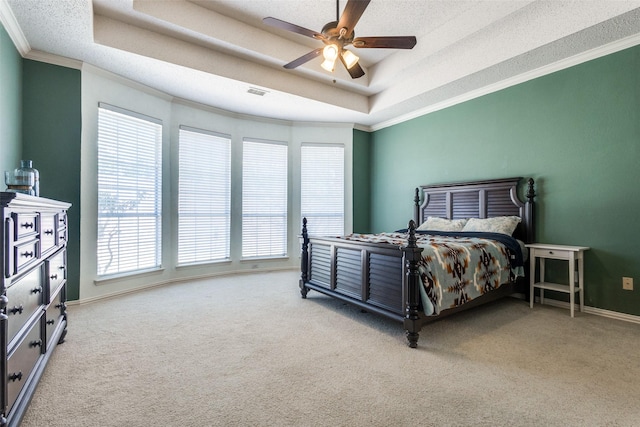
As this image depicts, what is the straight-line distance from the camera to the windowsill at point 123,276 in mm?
3707

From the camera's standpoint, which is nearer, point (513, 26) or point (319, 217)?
point (513, 26)

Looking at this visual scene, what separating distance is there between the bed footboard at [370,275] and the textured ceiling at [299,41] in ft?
7.72

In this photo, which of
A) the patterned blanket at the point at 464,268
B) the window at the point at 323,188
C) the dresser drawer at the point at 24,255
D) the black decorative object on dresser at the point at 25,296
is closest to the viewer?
the black decorative object on dresser at the point at 25,296

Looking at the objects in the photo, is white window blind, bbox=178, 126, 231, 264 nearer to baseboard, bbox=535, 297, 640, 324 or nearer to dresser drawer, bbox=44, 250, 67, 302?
dresser drawer, bbox=44, 250, 67, 302

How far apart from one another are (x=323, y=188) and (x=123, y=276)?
11.6 feet

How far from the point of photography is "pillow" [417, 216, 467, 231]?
166 inches

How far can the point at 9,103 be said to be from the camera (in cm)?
288

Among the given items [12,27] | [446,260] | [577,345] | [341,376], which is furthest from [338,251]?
[12,27]

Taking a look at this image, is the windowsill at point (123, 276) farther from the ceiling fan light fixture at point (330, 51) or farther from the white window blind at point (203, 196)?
the ceiling fan light fixture at point (330, 51)

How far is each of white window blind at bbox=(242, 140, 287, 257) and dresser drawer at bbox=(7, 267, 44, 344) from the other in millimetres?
3550

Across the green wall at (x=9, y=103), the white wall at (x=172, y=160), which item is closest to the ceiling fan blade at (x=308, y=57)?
the white wall at (x=172, y=160)

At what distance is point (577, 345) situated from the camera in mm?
2443

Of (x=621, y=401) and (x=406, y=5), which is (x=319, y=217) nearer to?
(x=406, y=5)

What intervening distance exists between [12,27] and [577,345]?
5611 mm
